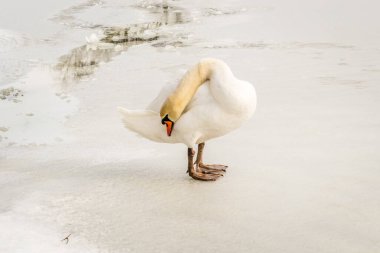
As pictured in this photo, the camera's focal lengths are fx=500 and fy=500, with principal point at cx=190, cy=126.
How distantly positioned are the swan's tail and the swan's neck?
27 centimetres

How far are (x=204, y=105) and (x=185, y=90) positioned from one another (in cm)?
19

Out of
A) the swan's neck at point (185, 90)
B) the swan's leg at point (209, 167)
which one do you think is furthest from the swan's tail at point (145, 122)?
the swan's leg at point (209, 167)

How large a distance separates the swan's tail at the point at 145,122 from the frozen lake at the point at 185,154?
1.14 feet

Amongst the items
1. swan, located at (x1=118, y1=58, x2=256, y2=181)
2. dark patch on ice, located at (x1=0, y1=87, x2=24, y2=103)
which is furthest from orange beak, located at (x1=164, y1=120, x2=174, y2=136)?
dark patch on ice, located at (x1=0, y1=87, x2=24, y2=103)

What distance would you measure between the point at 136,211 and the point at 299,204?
1.14 m

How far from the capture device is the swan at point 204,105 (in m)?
3.76

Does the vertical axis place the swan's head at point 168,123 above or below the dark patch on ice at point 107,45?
above

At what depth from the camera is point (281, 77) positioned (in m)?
7.26

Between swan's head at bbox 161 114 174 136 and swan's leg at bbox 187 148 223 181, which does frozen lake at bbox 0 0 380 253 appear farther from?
swan's head at bbox 161 114 174 136

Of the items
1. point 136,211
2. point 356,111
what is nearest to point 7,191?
point 136,211

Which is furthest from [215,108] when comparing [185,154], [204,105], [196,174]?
[185,154]

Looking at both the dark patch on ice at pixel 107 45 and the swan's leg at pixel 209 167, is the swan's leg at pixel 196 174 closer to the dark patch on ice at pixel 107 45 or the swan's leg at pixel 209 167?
the swan's leg at pixel 209 167

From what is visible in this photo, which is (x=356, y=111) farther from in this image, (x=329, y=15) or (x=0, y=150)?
(x=329, y=15)

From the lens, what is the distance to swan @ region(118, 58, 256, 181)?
12.3 ft
